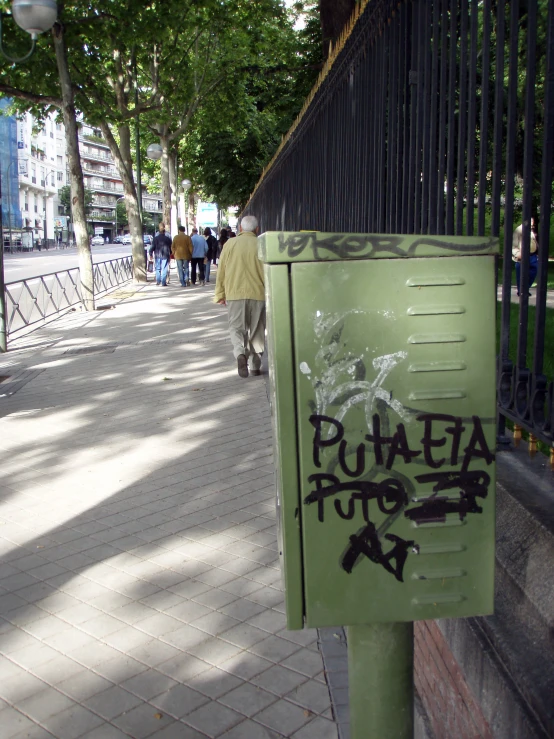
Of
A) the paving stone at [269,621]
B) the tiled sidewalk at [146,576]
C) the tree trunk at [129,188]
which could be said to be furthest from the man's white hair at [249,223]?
the tree trunk at [129,188]

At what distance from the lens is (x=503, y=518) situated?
2.44m

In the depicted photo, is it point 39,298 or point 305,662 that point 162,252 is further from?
point 305,662

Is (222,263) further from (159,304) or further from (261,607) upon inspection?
(159,304)

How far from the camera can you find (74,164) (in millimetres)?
17688

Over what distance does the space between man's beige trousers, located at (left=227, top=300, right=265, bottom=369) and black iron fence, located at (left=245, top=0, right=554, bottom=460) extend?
3929mm

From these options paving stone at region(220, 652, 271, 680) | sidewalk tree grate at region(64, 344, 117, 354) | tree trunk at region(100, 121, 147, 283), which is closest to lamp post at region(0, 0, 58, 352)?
sidewalk tree grate at region(64, 344, 117, 354)

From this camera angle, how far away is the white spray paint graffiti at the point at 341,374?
5.69ft

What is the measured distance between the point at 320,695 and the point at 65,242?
114506 millimetres

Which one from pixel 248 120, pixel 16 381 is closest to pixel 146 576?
pixel 16 381

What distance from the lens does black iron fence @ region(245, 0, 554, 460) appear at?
8.45 feet

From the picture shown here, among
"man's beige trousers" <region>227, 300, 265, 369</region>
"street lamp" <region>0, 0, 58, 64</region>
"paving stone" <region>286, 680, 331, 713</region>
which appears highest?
"street lamp" <region>0, 0, 58, 64</region>

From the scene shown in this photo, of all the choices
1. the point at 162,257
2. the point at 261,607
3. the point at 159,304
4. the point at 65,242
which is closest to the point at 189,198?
the point at 162,257

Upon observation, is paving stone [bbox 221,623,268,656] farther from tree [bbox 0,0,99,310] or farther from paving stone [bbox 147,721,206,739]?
tree [bbox 0,0,99,310]

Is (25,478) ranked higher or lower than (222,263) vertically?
lower
